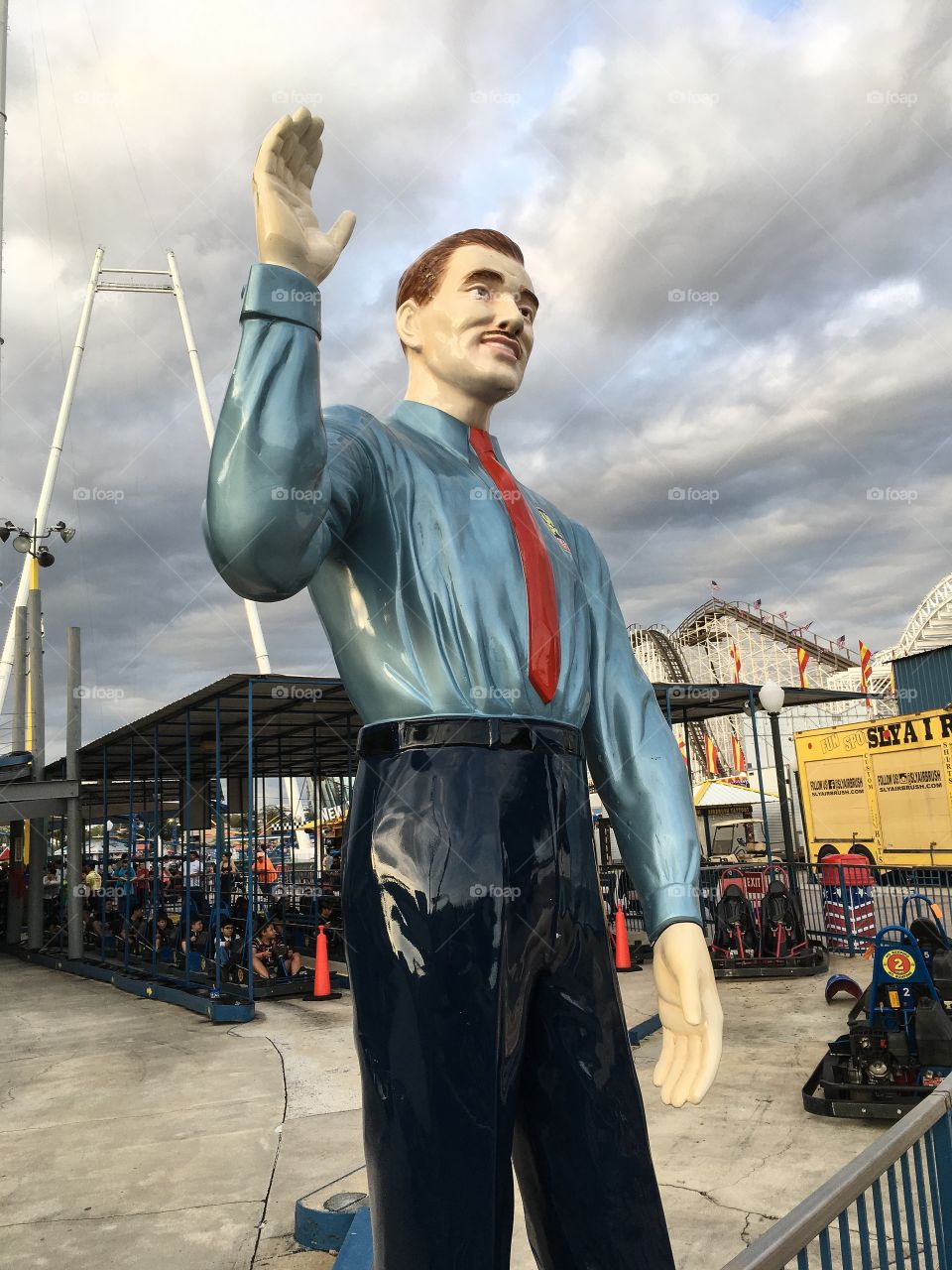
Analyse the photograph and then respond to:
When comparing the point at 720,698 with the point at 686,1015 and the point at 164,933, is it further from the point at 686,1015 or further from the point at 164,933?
the point at 686,1015

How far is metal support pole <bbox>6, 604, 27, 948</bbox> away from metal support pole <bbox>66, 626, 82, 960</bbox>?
1.49 metres

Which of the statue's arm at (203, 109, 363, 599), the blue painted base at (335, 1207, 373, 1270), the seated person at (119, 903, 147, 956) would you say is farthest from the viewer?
the seated person at (119, 903, 147, 956)

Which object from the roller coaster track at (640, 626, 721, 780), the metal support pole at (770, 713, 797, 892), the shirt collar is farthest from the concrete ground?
the roller coaster track at (640, 626, 721, 780)

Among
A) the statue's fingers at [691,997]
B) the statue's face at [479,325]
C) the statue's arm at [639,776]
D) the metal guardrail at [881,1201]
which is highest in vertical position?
the statue's face at [479,325]

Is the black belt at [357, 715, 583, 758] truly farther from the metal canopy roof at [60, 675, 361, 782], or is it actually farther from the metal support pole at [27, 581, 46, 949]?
the metal support pole at [27, 581, 46, 949]

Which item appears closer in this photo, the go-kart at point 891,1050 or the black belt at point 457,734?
the black belt at point 457,734

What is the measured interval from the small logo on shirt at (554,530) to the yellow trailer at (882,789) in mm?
14085

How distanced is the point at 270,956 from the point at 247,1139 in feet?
18.8

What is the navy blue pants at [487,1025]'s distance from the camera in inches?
55.0

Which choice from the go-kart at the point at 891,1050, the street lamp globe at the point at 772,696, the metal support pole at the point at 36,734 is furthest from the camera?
the metal support pole at the point at 36,734

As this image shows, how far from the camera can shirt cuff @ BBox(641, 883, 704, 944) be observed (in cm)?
173

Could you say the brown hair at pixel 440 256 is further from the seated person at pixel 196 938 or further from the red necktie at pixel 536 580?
the seated person at pixel 196 938

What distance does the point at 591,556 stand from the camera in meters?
2.05

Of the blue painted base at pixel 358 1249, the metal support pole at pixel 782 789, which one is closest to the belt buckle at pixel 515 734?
the blue painted base at pixel 358 1249
